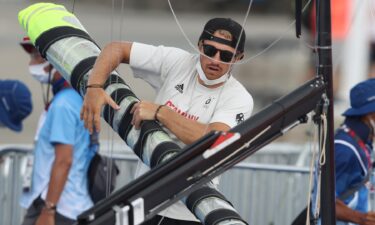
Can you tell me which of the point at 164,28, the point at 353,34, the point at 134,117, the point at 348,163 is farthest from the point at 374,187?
the point at 164,28

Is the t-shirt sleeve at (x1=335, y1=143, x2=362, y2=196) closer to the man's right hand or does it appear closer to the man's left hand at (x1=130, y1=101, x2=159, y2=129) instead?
the man's left hand at (x1=130, y1=101, x2=159, y2=129)

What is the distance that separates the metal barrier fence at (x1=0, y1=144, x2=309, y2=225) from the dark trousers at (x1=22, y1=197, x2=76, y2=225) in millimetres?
1059

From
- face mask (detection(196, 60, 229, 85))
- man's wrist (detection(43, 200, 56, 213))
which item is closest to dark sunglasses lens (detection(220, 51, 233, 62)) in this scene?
face mask (detection(196, 60, 229, 85))

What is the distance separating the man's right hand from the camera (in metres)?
4.41

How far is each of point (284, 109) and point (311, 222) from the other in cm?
105

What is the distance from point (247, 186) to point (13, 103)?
84.2 inches

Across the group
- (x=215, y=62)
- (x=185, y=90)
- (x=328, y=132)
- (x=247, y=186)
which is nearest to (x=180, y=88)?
(x=185, y=90)

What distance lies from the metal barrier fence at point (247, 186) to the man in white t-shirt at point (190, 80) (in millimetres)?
2623

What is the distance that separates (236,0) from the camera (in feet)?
86.2

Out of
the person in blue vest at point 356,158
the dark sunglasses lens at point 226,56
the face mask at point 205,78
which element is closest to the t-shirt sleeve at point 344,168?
the person in blue vest at point 356,158

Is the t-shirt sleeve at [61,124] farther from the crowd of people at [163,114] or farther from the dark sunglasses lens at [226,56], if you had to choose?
the dark sunglasses lens at [226,56]

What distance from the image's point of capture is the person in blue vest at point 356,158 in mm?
5906

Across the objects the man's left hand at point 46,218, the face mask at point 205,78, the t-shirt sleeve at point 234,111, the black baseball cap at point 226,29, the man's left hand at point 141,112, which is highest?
the black baseball cap at point 226,29

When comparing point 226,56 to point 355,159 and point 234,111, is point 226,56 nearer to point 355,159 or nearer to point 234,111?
point 234,111
